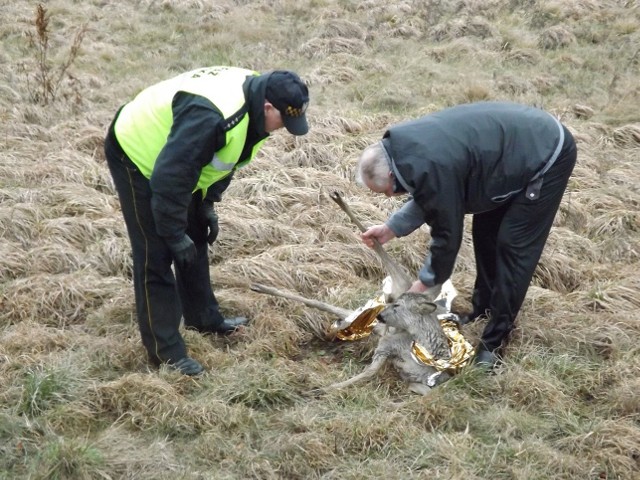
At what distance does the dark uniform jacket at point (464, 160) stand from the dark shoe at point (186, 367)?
4.93ft

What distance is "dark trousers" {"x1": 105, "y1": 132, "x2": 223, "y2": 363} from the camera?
3.99 metres

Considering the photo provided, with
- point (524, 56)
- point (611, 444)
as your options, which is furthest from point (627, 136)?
point (611, 444)

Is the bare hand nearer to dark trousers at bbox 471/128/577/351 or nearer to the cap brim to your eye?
dark trousers at bbox 471/128/577/351

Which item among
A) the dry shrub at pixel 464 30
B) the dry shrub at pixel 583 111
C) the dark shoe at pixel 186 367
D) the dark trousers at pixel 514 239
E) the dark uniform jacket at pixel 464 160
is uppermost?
the dark uniform jacket at pixel 464 160

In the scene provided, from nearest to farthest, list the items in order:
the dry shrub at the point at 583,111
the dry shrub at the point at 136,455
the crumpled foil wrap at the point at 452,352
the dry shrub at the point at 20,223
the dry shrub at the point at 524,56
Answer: the dry shrub at the point at 136,455 → the crumpled foil wrap at the point at 452,352 → the dry shrub at the point at 20,223 → the dry shrub at the point at 583,111 → the dry shrub at the point at 524,56

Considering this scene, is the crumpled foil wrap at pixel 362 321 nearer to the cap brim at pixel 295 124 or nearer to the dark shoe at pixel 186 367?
the dark shoe at pixel 186 367

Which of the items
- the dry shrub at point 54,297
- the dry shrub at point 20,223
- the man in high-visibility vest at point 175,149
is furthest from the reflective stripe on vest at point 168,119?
the dry shrub at point 20,223

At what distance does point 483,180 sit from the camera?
400 cm

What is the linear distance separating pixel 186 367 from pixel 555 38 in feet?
31.2

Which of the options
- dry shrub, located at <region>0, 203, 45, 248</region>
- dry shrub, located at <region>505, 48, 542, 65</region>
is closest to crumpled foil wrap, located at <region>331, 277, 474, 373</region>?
dry shrub, located at <region>0, 203, 45, 248</region>

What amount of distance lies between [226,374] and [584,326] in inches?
92.4

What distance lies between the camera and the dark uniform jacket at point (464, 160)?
12.4 ft

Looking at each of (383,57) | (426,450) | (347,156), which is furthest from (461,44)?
(426,450)

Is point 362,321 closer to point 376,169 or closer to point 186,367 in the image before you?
point 186,367
